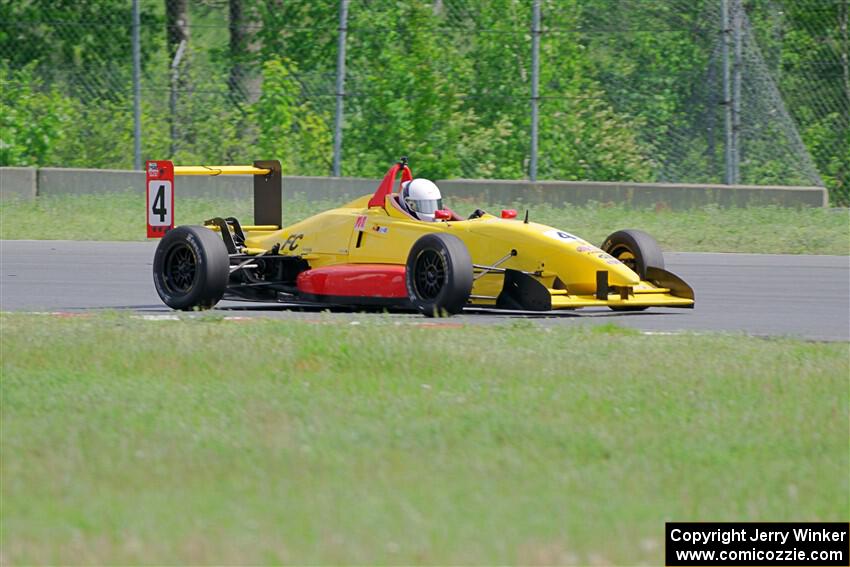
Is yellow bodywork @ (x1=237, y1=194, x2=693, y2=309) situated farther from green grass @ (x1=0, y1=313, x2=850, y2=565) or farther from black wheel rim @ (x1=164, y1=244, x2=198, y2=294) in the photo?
green grass @ (x1=0, y1=313, x2=850, y2=565)

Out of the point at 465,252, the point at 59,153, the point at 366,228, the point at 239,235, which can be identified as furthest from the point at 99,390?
the point at 59,153

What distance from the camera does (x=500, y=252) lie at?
39.1ft

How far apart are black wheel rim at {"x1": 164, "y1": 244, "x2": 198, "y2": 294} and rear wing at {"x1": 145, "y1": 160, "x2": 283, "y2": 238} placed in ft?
0.72

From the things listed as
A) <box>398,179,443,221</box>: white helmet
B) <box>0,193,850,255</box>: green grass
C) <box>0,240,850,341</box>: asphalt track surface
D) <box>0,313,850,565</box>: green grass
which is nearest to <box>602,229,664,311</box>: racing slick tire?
<box>0,240,850,341</box>: asphalt track surface

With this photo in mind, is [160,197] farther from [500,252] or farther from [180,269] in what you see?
[500,252]

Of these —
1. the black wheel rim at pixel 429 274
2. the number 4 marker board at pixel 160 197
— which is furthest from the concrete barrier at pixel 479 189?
the black wheel rim at pixel 429 274

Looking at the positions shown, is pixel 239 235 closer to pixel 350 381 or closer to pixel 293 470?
pixel 350 381

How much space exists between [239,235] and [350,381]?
215 inches

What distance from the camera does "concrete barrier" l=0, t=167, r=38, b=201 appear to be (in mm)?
22391

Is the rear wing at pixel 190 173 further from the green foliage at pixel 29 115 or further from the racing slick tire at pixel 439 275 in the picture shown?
the green foliage at pixel 29 115

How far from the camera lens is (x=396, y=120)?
2350 centimetres

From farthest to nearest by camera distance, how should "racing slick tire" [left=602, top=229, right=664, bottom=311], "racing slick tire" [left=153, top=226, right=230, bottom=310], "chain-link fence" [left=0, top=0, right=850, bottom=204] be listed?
"chain-link fence" [left=0, top=0, right=850, bottom=204]
"racing slick tire" [left=602, top=229, right=664, bottom=311]
"racing slick tire" [left=153, top=226, right=230, bottom=310]

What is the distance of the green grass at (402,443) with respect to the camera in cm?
520

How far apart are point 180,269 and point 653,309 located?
12.6ft
